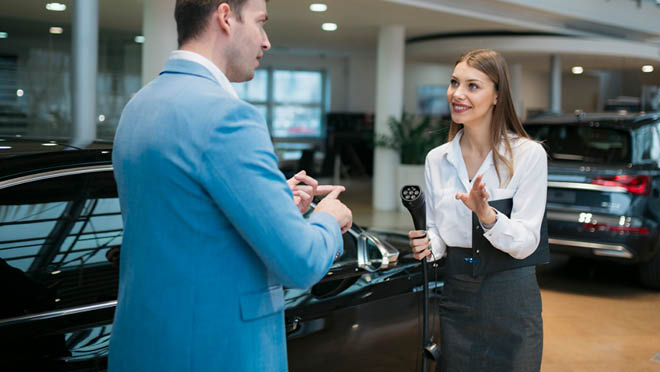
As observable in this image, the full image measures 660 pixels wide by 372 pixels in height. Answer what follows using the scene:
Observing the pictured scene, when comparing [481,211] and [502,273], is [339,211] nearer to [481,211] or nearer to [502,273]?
[481,211]

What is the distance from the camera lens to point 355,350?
7.64 ft

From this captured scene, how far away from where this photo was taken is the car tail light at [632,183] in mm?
4973

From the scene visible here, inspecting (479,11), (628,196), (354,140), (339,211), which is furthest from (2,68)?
(354,140)

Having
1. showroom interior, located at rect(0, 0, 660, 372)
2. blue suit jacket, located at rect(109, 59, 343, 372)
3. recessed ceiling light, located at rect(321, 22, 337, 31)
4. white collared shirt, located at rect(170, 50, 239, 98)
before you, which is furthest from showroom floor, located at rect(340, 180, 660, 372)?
recessed ceiling light, located at rect(321, 22, 337, 31)

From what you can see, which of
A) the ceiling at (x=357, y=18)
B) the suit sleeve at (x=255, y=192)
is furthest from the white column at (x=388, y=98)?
the suit sleeve at (x=255, y=192)

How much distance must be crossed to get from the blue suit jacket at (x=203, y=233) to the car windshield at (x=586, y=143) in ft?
14.1

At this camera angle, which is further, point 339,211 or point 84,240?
point 84,240

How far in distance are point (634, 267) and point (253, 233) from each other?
6167 mm

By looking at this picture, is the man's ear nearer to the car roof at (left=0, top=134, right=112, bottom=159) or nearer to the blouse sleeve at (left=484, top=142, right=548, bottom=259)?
the car roof at (left=0, top=134, right=112, bottom=159)

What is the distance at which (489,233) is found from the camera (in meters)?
Result: 1.88

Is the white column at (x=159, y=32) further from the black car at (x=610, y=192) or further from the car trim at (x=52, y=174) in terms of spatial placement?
the car trim at (x=52, y=174)

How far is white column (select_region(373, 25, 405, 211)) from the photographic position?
10453mm

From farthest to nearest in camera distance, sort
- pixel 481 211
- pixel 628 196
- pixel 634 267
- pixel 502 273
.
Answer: pixel 634 267, pixel 628 196, pixel 502 273, pixel 481 211

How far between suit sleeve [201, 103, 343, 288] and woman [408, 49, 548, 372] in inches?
36.6
